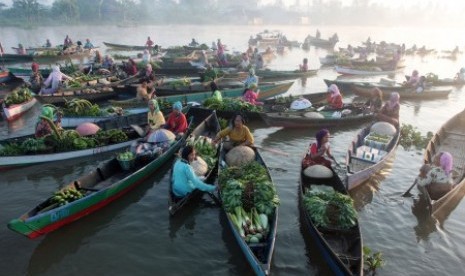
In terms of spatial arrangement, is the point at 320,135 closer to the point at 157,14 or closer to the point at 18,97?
the point at 18,97

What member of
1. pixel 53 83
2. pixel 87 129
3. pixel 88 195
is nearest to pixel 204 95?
pixel 87 129

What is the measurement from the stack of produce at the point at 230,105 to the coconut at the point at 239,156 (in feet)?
19.9

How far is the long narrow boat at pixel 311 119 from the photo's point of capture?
1675cm

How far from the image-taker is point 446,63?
4522 centimetres

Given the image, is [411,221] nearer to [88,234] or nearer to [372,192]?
[372,192]

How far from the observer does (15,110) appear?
60.3ft

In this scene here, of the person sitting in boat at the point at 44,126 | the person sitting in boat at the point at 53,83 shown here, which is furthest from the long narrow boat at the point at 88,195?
the person sitting in boat at the point at 53,83

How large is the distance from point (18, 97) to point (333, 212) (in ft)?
58.8

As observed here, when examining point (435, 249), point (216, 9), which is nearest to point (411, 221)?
point (435, 249)

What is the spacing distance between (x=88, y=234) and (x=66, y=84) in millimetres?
13091

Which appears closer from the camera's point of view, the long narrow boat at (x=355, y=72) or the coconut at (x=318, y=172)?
the coconut at (x=318, y=172)

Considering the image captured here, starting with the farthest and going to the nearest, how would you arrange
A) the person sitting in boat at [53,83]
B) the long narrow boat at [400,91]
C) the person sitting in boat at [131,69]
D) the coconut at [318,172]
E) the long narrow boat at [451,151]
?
Result: the person sitting in boat at [131,69], the long narrow boat at [400,91], the person sitting in boat at [53,83], the coconut at [318,172], the long narrow boat at [451,151]

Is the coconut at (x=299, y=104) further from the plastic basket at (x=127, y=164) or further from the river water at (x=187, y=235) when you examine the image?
the plastic basket at (x=127, y=164)

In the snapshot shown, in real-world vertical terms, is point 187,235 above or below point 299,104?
below
